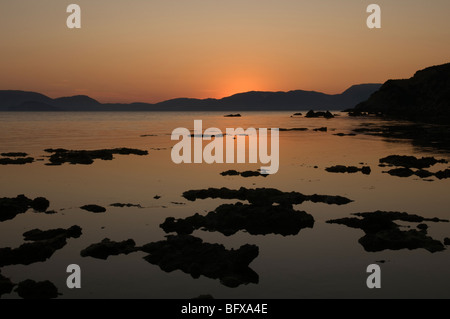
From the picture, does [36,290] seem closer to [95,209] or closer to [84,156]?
[95,209]

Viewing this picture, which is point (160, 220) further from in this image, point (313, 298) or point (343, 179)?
point (343, 179)

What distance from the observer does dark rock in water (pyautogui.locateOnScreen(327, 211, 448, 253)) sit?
1548 centimetres

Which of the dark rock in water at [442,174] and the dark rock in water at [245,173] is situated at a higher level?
the dark rock in water at [442,174]

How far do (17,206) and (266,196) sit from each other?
12.8 metres

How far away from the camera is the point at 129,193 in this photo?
25.6m

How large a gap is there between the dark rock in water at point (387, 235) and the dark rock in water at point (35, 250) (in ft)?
37.5

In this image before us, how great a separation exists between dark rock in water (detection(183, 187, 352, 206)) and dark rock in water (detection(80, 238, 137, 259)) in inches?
317

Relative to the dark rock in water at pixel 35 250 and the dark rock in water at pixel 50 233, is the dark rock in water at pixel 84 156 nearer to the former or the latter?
the dark rock in water at pixel 50 233

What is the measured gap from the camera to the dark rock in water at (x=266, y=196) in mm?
22125

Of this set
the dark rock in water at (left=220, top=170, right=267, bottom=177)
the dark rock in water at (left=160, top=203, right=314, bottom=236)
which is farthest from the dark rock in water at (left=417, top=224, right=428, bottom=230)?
the dark rock in water at (left=220, top=170, right=267, bottom=177)

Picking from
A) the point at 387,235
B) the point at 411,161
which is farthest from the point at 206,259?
the point at 411,161

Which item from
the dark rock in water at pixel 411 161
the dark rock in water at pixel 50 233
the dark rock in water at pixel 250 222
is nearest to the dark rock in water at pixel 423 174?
the dark rock in water at pixel 411 161

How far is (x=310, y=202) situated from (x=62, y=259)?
12.9 metres

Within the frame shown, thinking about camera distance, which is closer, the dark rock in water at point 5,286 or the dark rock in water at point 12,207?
the dark rock in water at point 5,286
